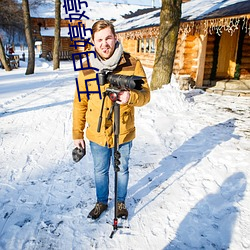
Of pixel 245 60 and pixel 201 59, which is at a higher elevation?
pixel 201 59

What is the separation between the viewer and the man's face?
176 cm

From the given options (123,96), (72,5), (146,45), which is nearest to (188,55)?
(146,45)

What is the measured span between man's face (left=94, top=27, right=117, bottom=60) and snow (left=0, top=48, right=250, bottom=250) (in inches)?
68.3

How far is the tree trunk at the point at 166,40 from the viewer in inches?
269

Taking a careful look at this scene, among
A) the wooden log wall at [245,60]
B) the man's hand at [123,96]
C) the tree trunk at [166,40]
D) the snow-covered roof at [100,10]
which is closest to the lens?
the man's hand at [123,96]

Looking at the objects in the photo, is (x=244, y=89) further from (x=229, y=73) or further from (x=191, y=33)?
(x=191, y=33)

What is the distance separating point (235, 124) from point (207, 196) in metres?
3.37

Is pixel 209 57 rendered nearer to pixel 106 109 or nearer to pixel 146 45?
pixel 146 45

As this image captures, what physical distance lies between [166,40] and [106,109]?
5.80 m

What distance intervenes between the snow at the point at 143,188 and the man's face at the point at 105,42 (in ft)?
5.69

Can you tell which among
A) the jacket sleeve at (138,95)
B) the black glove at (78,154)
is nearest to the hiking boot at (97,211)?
the black glove at (78,154)

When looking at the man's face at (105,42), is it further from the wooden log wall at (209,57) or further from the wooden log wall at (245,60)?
the wooden log wall at (245,60)

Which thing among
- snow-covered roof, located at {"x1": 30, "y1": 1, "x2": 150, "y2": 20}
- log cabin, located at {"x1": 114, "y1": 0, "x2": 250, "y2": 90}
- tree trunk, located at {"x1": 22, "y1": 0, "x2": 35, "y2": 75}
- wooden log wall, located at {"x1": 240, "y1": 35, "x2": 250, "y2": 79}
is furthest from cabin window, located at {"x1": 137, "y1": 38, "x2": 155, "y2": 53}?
snow-covered roof, located at {"x1": 30, "y1": 1, "x2": 150, "y2": 20}

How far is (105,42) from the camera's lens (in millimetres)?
1779
